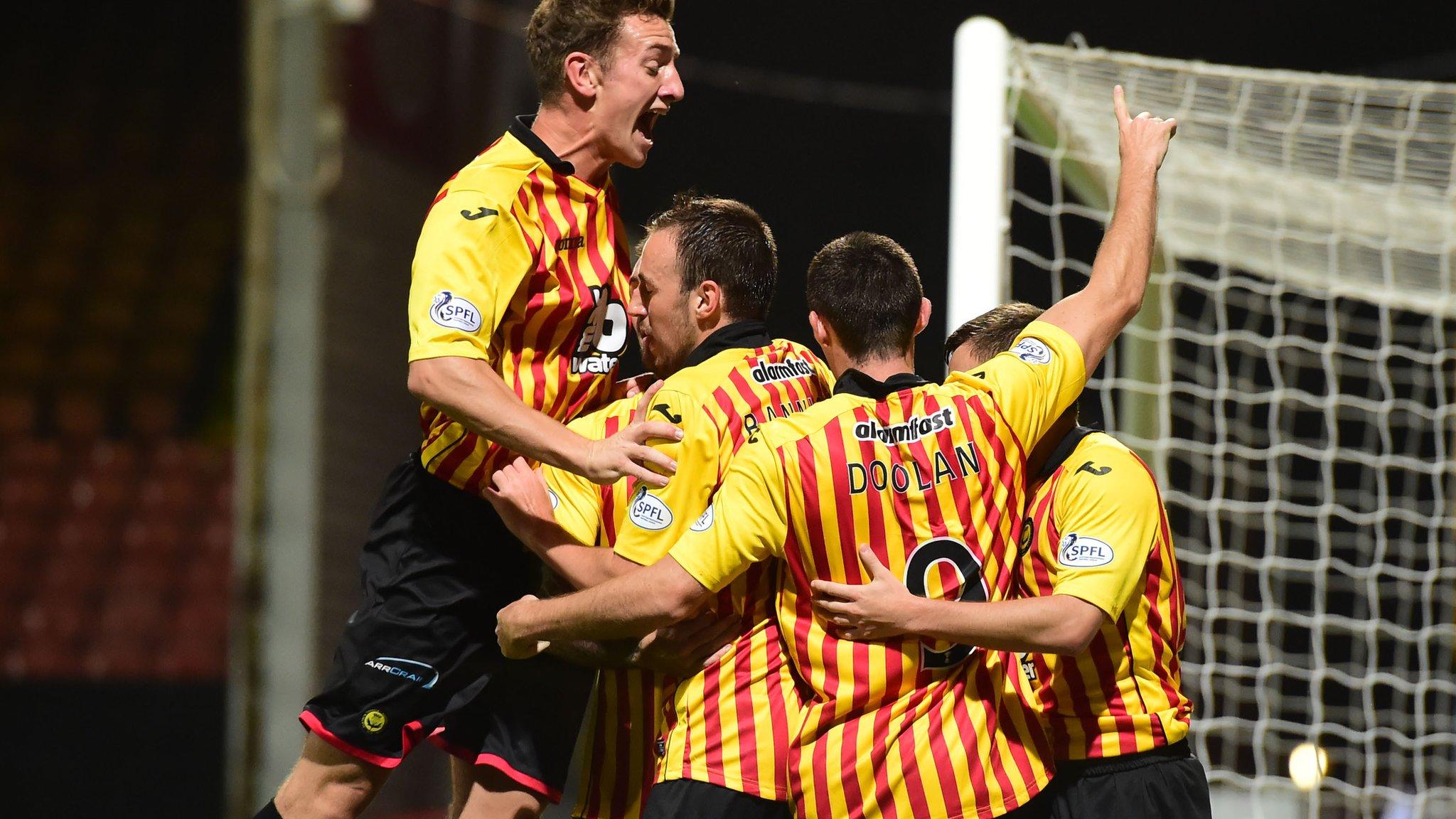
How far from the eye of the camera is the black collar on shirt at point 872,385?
2387mm

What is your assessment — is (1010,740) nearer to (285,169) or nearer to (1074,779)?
(1074,779)

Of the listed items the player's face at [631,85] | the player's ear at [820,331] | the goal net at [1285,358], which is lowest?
the goal net at [1285,358]

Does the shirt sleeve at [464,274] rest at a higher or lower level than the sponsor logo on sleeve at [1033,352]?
higher

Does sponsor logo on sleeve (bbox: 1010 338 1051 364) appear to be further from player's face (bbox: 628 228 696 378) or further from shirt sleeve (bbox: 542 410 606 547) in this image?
shirt sleeve (bbox: 542 410 606 547)

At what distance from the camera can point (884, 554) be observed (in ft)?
7.57

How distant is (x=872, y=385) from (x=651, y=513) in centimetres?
45

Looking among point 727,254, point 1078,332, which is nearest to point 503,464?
point 727,254

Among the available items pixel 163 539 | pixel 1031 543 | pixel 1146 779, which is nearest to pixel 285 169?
pixel 1031 543

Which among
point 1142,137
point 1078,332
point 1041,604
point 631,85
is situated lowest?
point 1041,604

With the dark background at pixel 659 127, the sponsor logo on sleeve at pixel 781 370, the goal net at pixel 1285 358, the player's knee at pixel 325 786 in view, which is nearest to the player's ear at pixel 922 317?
the sponsor logo on sleeve at pixel 781 370

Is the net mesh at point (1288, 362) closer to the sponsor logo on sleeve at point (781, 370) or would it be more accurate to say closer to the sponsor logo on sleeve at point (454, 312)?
the sponsor logo on sleeve at point (781, 370)

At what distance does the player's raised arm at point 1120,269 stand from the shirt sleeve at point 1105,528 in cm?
19

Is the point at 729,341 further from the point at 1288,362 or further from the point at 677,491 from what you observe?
the point at 1288,362

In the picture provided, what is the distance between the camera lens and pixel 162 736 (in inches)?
243
